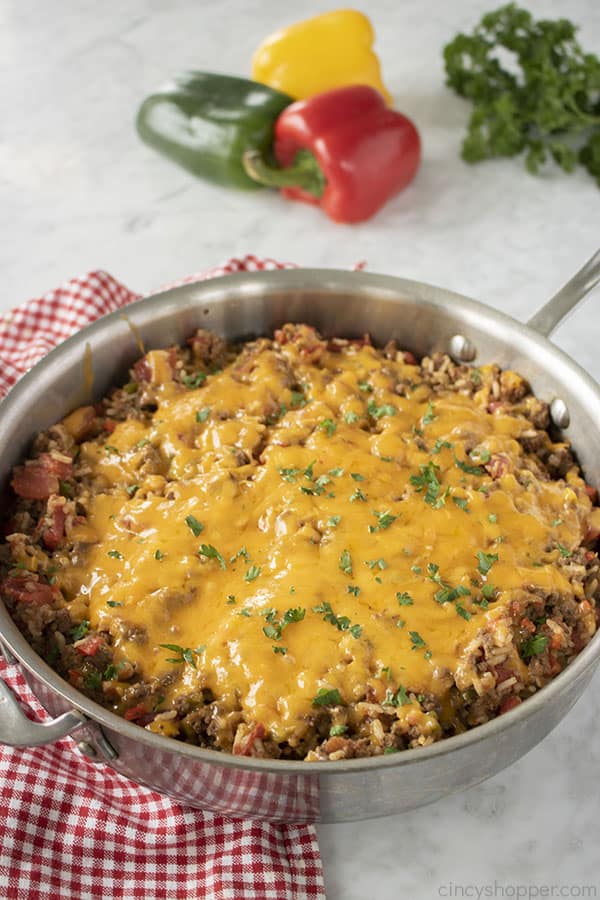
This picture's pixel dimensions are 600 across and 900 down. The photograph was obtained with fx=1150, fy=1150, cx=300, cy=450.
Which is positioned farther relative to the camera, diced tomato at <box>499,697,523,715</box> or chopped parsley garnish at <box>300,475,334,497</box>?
chopped parsley garnish at <box>300,475,334,497</box>

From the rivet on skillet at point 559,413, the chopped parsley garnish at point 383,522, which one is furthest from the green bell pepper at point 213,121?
the chopped parsley garnish at point 383,522

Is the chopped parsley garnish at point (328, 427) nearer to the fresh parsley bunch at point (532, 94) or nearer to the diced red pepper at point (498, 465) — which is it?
the diced red pepper at point (498, 465)

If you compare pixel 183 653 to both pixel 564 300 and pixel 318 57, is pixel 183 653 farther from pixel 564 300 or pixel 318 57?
pixel 318 57

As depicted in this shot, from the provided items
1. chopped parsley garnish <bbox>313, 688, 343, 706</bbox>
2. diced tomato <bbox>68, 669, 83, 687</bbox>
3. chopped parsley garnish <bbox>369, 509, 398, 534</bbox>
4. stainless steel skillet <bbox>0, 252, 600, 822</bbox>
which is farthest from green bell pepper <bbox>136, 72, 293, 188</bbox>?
chopped parsley garnish <bbox>313, 688, 343, 706</bbox>

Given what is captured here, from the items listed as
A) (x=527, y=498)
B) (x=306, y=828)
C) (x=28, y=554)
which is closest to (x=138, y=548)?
(x=28, y=554)

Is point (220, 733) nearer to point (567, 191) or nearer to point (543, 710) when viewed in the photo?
point (543, 710)

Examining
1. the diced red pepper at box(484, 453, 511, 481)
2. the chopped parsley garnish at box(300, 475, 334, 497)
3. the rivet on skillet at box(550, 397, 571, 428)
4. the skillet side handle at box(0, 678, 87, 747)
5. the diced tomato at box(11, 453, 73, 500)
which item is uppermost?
the rivet on skillet at box(550, 397, 571, 428)

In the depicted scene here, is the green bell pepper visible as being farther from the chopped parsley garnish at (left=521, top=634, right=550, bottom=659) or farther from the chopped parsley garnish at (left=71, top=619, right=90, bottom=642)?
the chopped parsley garnish at (left=521, top=634, right=550, bottom=659)
